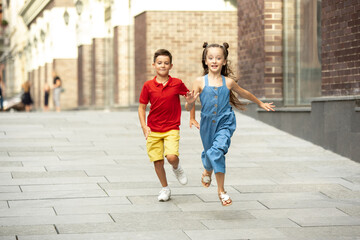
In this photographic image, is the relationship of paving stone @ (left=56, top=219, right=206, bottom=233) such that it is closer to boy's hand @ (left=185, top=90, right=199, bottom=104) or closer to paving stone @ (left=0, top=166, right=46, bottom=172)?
boy's hand @ (left=185, top=90, right=199, bottom=104)

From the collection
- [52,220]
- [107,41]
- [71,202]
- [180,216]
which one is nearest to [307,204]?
→ [180,216]

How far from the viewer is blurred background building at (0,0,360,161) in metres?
12.1

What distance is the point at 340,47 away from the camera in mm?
12258

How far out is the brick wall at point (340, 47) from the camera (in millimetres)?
11727

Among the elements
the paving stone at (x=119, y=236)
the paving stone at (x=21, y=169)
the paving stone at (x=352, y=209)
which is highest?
the paving stone at (x=119, y=236)

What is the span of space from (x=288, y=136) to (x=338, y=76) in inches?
71.1

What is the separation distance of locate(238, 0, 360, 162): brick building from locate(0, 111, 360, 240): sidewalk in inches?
16.8

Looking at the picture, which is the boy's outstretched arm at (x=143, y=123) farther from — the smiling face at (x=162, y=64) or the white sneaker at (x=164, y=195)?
the white sneaker at (x=164, y=195)

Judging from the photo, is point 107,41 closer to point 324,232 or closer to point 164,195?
point 164,195

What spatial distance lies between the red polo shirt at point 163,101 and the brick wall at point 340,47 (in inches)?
205

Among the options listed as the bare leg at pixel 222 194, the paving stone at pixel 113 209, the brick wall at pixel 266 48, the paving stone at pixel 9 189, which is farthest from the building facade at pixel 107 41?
the bare leg at pixel 222 194

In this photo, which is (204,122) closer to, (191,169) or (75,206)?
(75,206)

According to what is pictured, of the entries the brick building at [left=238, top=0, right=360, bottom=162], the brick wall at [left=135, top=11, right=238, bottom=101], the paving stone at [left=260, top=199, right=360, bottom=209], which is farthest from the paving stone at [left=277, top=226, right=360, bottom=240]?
the brick wall at [left=135, top=11, right=238, bottom=101]

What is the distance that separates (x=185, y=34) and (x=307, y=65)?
7891 mm
